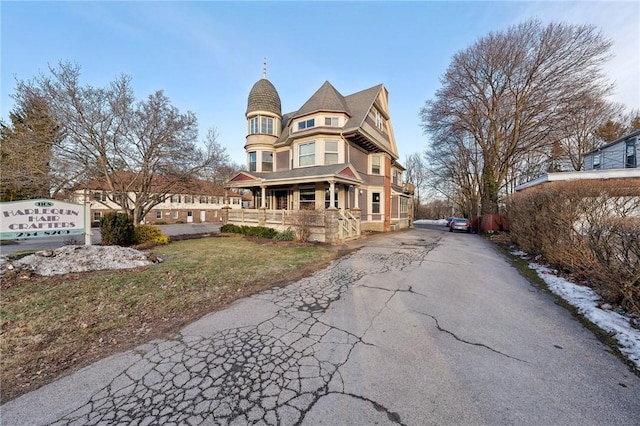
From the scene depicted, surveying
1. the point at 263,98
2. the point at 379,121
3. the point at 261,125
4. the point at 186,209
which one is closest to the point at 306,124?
the point at 261,125

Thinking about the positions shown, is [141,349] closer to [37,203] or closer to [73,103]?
[37,203]

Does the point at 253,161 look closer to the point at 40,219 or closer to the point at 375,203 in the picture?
the point at 375,203

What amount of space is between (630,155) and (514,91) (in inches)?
386

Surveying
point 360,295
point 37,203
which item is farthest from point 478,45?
point 37,203

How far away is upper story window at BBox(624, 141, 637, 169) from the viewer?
17828mm

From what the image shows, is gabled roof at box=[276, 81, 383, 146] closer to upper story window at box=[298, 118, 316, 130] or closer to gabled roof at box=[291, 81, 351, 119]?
gabled roof at box=[291, 81, 351, 119]

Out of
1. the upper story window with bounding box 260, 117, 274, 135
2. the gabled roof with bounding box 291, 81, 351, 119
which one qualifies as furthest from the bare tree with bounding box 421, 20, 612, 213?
the upper story window with bounding box 260, 117, 274, 135

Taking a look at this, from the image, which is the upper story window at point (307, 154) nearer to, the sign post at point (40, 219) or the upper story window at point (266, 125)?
the upper story window at point (266, 125)

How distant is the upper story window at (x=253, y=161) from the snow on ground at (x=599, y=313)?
1783cm

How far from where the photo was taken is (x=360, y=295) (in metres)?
5.09

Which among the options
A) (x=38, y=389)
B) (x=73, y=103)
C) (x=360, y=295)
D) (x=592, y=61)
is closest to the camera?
(x=38, y=389)

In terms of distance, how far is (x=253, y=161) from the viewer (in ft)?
63.4

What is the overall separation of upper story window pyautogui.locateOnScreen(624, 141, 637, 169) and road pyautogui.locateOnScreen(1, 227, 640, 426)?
23.9 metres

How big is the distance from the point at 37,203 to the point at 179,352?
7.20 m
